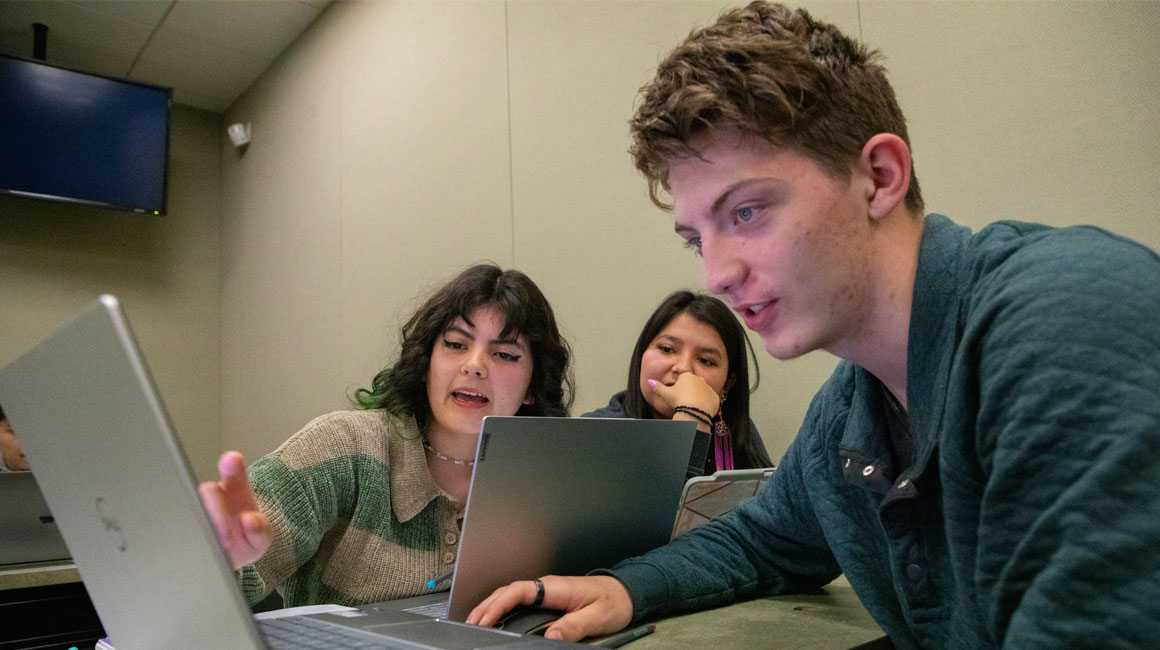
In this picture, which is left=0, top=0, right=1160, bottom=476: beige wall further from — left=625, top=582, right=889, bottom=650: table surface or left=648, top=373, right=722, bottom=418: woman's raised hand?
left=625, top=582, right=889, bottom=650: table surface

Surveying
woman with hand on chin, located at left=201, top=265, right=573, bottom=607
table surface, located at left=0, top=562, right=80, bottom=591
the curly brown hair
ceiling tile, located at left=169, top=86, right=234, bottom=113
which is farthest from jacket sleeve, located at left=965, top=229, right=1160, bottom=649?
ceiling tile, located at left=169, top=86, right=234, bottom=113

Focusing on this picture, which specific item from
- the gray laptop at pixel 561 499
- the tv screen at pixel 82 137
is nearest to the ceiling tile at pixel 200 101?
the tv screen at pixel 82 137

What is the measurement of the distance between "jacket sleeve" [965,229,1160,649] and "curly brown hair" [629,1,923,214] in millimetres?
249

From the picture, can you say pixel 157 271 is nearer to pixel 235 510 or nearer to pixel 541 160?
pixel 541 160

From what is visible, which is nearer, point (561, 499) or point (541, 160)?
point (561, 499)

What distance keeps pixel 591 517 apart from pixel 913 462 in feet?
1.45

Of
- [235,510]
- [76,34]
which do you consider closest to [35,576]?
[235,510]

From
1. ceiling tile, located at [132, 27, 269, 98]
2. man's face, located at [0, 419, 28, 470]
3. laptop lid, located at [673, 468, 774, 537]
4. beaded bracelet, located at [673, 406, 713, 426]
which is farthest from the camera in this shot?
ceiling tile, located at [132, 27, 269, 98]

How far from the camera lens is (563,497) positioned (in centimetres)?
102

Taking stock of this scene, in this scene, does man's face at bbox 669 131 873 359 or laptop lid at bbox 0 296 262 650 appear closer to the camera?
laptop lid at bbox 0 296 262 650

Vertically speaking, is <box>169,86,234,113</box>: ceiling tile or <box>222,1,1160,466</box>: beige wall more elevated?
<box>169,86,234,113</box>: ceiling tile

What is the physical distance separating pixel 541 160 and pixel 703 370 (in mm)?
1070

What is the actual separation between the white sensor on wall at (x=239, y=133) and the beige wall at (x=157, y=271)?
0.37m

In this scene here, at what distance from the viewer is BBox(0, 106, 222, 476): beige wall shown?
4.12 metres
